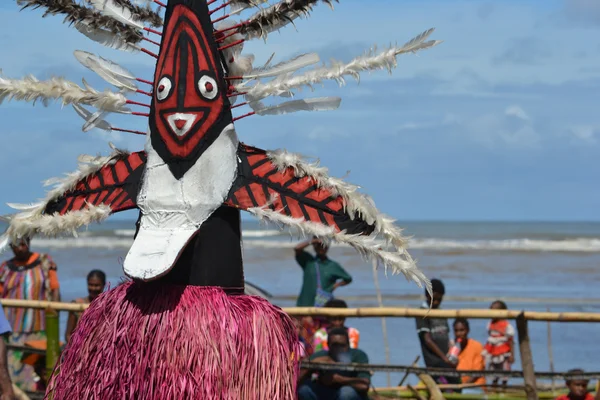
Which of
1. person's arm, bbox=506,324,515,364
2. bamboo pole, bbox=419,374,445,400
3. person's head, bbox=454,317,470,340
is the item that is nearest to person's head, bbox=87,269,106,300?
person's head, bbox=454,317,470,340

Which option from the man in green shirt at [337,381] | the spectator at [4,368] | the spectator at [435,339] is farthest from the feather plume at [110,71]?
the spectator at [435,339]

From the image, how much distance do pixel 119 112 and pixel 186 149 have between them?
40cm

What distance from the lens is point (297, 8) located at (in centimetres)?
338

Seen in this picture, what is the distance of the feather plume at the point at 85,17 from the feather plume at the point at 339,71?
0.53 m

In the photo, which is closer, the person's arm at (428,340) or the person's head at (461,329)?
the person's arm at (428,340)

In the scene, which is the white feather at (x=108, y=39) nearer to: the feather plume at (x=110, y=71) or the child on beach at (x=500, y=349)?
the feather plume at (x=110, y=71)

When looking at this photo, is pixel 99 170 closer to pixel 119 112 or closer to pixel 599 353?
pixel 119 112

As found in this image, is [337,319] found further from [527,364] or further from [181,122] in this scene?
[181,122]

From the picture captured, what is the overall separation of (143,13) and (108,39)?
6.5 inches

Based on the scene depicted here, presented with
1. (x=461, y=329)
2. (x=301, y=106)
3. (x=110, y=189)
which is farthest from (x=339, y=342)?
(x=301, y=106)

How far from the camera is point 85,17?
3.62m

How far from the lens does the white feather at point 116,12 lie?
3.61m

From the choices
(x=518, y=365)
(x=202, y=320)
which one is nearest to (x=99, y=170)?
(x=202, y=320)

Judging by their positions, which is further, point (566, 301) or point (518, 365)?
point (566, 301)
